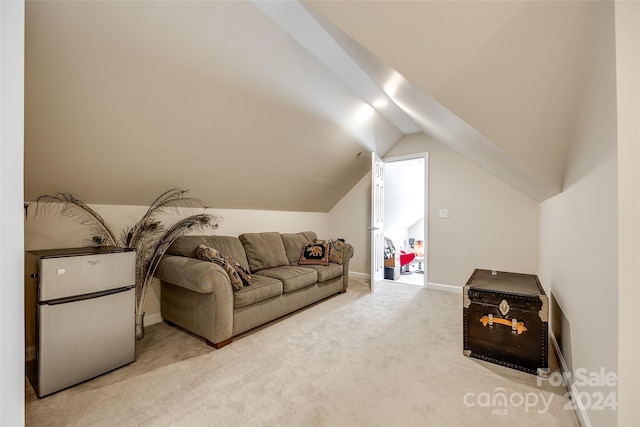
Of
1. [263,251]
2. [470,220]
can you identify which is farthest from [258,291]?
[470,220]

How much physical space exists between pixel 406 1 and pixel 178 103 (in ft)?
5.60

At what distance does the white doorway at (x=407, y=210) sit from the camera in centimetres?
495

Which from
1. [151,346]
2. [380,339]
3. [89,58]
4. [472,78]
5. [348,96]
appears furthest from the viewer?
[348,96]

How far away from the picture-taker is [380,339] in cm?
251

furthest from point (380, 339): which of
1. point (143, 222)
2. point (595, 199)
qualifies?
point (143, 222)

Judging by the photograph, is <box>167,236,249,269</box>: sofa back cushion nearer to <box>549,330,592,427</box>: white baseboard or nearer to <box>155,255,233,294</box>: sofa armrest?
<box>155,255,233,294</box>: sofa armrest

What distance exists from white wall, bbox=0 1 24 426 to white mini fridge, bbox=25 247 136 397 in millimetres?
552

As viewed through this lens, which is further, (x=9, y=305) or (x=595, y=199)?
(x=595, y=199)

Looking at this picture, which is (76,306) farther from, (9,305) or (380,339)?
(380,339)

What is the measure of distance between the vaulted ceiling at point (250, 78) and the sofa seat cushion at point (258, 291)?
1.21 metres

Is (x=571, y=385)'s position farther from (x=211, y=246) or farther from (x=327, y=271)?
(x=211, y=246)

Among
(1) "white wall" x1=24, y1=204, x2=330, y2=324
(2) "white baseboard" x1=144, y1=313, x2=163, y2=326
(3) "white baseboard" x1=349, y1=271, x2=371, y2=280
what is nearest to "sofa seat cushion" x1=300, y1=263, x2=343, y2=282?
(1) "white wall" x1=24, y1=204, x2=330, y2=324

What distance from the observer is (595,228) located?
132 centimetres

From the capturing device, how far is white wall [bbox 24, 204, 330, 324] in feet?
7.13
